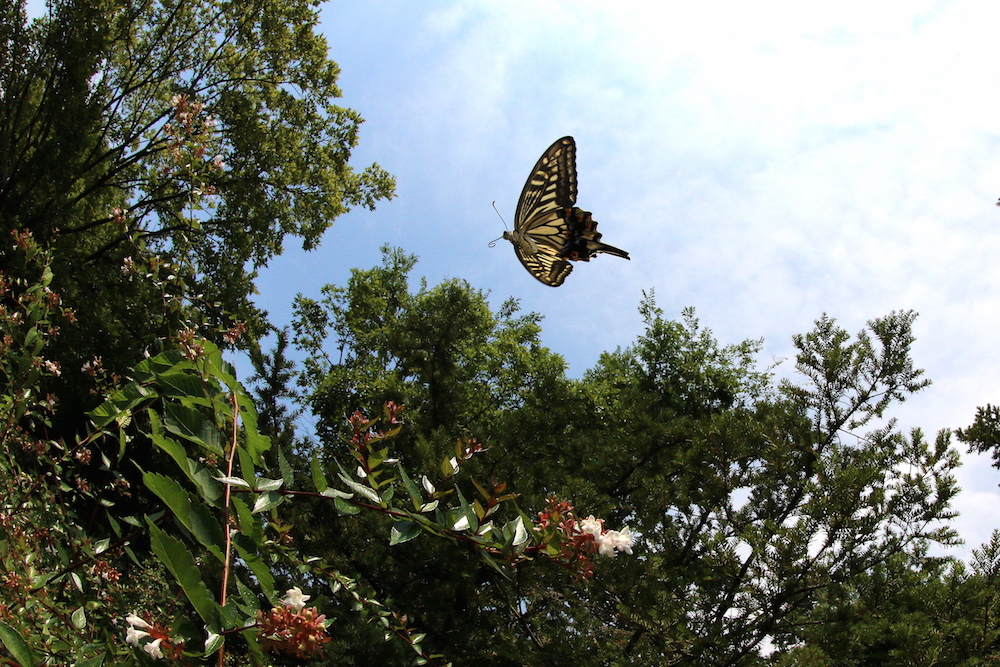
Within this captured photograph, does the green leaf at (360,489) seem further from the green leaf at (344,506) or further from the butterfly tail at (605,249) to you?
the butterfly tail at (605,249)

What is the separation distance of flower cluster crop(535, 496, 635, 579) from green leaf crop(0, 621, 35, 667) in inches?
36.1

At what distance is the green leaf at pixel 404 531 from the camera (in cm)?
127

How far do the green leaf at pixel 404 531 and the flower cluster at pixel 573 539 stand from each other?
28cm

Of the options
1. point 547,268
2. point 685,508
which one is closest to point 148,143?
point 547,268

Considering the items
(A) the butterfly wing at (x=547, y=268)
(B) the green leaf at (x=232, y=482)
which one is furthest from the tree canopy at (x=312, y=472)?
(A) the butterfly wing at (x=547, y=268)

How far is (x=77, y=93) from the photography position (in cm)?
835

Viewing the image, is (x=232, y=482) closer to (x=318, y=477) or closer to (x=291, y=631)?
(x=318, y=477)

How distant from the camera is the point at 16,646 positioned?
108 centimetres

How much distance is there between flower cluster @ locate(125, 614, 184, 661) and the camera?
1095mm

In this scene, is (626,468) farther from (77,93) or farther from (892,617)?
(77,93)

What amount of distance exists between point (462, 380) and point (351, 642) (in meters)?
2.86

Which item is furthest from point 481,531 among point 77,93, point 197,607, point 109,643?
point 77,93

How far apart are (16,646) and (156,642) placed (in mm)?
207

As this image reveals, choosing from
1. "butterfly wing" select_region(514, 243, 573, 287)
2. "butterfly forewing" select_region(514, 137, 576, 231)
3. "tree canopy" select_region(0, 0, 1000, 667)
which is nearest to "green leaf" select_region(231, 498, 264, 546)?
"tree canopy" select_region(0, 0, 1000, 667)
